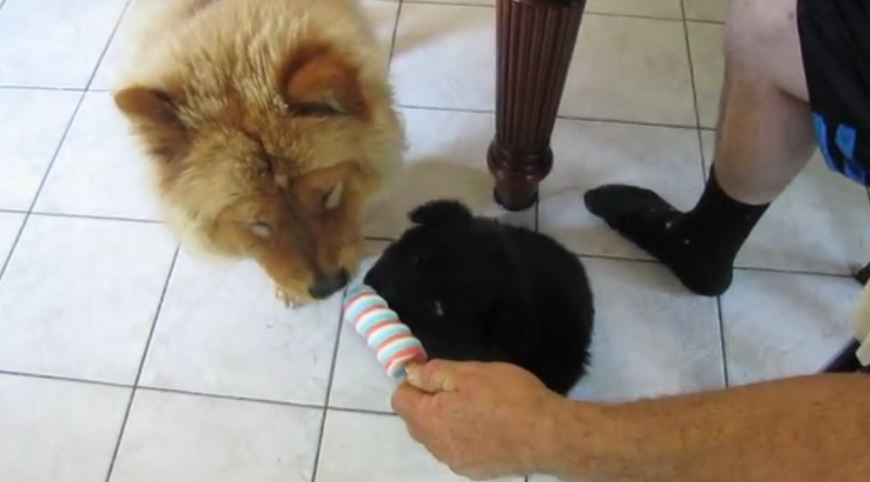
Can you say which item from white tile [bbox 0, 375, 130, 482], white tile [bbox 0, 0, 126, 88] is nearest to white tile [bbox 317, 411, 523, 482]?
white tile [bbox 0, 375, 130, 482]

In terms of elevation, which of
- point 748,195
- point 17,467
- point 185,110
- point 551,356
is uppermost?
point 185,110

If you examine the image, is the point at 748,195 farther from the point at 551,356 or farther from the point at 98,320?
the point at 98,320

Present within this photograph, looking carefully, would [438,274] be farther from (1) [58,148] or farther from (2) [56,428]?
(1) [58,148]

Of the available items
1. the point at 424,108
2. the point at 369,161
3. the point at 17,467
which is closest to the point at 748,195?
the point at 369,161

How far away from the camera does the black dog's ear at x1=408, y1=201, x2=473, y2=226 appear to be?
1643 millimetres

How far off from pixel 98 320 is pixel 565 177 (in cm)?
103

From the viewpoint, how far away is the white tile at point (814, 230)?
5.67 ft

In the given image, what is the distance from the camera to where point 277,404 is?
5.17ft

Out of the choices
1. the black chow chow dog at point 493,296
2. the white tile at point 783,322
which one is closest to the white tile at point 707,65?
the white tile at point 783,322

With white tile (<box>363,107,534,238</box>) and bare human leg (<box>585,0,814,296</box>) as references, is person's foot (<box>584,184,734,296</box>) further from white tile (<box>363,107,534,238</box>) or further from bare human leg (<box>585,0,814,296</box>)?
white tile (<box>363,107,534,238</box>)

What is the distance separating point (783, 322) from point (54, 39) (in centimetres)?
186

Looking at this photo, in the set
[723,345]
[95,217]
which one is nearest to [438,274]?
[723,345]

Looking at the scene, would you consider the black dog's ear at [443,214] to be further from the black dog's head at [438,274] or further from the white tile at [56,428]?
the white tile at [56,428]

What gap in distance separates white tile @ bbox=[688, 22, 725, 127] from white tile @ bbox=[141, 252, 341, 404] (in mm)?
973
